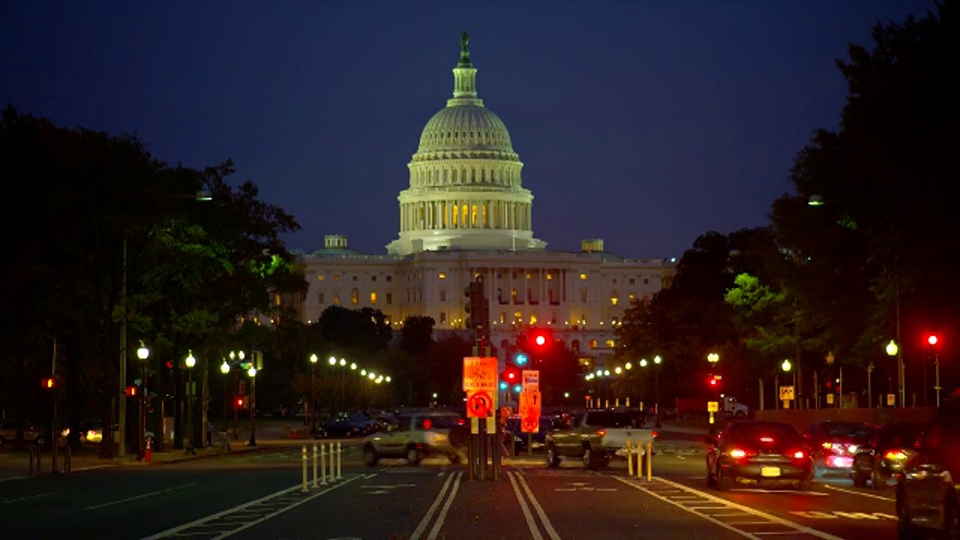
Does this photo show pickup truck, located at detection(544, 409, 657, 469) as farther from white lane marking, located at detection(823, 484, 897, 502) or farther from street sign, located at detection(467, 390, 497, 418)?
street sign, located at detection(467, 390, 497, 418)

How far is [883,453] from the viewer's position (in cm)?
3659

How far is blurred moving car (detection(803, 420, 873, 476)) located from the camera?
48.2 meters

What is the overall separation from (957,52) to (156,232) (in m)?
27.5

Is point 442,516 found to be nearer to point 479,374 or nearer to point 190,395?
point 479,374

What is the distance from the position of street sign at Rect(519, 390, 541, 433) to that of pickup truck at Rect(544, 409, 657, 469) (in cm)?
406

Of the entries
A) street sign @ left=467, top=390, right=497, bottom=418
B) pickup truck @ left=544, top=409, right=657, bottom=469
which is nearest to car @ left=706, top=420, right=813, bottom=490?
street sign @ left=467, top=390, right=497, bottom=418

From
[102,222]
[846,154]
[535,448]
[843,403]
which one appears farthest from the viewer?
[843,403]

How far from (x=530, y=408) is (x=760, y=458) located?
20.2m

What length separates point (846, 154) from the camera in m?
64.2

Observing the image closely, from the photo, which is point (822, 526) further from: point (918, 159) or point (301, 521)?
point (918, 159)

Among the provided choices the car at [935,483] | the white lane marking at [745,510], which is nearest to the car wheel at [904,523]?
the car at [935,483]

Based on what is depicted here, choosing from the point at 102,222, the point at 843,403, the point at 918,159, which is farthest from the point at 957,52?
the point at 843,403

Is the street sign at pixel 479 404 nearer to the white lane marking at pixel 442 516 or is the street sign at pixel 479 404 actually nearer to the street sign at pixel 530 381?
the white lane marking at pixel 442 516

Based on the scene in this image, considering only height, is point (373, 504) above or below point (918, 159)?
below
